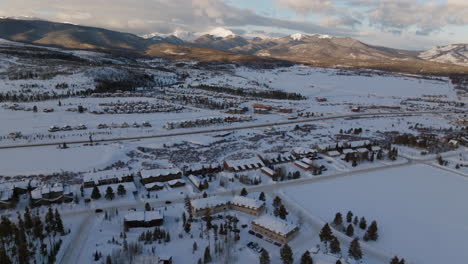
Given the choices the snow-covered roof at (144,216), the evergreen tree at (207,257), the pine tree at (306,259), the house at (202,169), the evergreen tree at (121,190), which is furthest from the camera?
the house at (202,169)

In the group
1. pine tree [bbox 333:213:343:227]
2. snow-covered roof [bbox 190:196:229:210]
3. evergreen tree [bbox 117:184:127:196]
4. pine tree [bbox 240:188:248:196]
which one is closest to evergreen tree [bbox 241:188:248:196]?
pine tree [bbox 240:188:248:196]

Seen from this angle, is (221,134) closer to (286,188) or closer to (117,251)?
(286,188)

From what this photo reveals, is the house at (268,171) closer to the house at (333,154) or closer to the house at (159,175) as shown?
the house at (159,175)

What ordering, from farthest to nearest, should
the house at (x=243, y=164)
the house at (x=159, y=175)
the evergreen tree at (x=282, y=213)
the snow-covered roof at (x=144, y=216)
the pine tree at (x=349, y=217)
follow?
the house at (x=243, y=164)
the house at (x=159, y=175)
the evergreen tree at (x=282, y=213)
the pine tree at (x=349, y=217)
the snow-covered roof at (x=144, y=216)

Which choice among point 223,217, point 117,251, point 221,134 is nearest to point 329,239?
point 223,217

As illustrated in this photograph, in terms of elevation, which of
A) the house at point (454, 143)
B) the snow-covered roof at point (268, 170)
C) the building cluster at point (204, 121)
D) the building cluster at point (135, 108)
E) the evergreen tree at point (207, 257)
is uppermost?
the building cluster at point (135, 108)

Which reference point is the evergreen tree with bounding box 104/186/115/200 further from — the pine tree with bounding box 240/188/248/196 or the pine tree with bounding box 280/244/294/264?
the pine tree with bounding box 280/244/294/264

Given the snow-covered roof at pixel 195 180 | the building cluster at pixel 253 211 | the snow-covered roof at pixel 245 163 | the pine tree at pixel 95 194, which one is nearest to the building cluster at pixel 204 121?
the snow-covered roof at pixel 245 163
